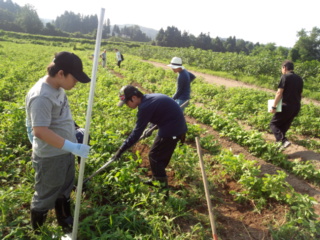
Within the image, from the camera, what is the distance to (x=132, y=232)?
2576 millimetres

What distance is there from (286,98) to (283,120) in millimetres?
505

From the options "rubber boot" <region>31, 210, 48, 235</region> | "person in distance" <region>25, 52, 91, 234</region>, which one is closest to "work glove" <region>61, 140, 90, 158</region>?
"person in distance" <region>25, 52, 91, 234</region>

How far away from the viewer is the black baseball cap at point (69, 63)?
1.84 meters

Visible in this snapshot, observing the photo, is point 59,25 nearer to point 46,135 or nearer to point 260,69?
point 260,69

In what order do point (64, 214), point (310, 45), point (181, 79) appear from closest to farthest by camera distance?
point (64, 214)
point (181, 79)
point (310, 45)

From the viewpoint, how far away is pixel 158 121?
2926 mm

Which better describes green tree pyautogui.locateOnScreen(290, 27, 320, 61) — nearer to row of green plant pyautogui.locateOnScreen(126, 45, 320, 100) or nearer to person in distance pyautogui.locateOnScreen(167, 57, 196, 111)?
row of green plant pyautogui.locateOnScreen(126, 45, 320, 100)

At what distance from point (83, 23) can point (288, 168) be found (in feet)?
372

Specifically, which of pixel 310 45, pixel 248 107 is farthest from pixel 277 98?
pixel 310 45

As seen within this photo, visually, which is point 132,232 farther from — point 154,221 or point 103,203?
point 103,203

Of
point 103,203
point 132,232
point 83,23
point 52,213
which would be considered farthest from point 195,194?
point 83,23

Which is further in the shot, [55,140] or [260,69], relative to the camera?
[260,69]

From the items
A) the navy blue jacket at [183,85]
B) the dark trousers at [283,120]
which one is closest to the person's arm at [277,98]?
the dark trousers at [283,120]

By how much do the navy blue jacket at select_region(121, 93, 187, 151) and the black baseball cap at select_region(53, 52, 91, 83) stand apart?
970mm
